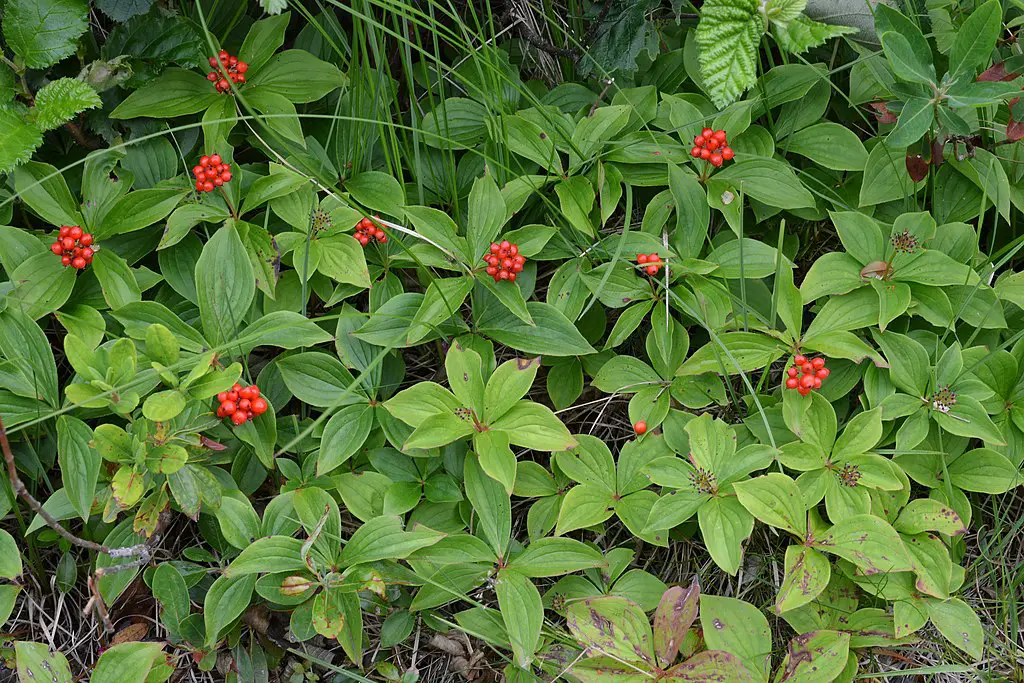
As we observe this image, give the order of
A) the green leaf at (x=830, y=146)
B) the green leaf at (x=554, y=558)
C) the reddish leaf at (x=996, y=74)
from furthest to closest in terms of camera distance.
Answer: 1. the green leaf at (x=830, y=146)
2. the reddish leaf at (x=996, y=74)
3. the green leaf at (x=554, y=558)

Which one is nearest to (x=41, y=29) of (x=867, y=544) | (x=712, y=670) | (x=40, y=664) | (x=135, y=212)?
(x=135, y=212)

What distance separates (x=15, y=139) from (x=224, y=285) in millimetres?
738

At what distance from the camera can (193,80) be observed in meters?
2.45

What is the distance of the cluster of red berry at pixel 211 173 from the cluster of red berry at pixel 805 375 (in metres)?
1.66

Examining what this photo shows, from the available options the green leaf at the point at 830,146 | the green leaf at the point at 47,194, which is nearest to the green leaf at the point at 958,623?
the green leaf at the point at 830,146

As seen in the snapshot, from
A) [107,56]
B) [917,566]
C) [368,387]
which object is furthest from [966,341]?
[107,56]

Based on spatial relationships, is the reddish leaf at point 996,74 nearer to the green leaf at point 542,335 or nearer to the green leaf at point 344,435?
the green leaf at point 542,335

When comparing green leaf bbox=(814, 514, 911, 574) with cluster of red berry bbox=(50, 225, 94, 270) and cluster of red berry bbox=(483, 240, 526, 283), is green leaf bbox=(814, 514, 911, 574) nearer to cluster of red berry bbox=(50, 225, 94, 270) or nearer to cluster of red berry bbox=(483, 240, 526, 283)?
cluster of red berry bbox=(483, 240, 526, 283)

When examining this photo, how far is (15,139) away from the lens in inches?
87.4

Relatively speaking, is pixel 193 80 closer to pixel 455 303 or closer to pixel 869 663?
pixel 455 303

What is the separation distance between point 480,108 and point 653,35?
582 mm

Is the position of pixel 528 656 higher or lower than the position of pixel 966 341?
lower

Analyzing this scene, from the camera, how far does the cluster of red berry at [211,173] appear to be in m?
2.24

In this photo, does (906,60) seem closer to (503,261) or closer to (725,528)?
(503,261)
